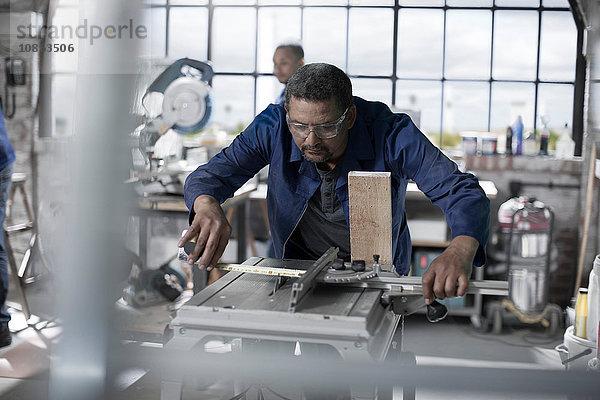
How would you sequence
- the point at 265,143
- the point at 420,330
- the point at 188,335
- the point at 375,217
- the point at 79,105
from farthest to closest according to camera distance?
1. the point at 420,330
2. the point at 265,143
3. the point at 375,217
4. the point at 188,335
5. the point at 79,105

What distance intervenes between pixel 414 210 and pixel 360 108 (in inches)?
91.0

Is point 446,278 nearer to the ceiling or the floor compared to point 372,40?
nearer to the floor

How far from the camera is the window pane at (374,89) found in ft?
15.8

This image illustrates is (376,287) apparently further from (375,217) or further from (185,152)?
(185,152)

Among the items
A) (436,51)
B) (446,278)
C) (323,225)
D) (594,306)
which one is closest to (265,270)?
(446,278)

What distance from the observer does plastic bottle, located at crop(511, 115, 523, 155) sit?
14.6 feet

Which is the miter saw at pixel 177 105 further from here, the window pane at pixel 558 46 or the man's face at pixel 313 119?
the window pane at pixel 558 46

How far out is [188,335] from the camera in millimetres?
1084

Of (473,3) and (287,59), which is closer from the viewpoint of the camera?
(287,59)

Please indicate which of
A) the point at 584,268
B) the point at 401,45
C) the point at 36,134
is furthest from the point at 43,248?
the point at 584,268

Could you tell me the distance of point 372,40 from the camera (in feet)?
15.9

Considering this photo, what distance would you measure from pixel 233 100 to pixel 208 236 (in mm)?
4054

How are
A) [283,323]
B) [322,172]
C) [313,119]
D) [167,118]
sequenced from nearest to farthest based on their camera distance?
[283,323], [313,119], [322,172], [167,118]

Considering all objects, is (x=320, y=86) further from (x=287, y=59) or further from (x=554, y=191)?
(x=554, y=191)
